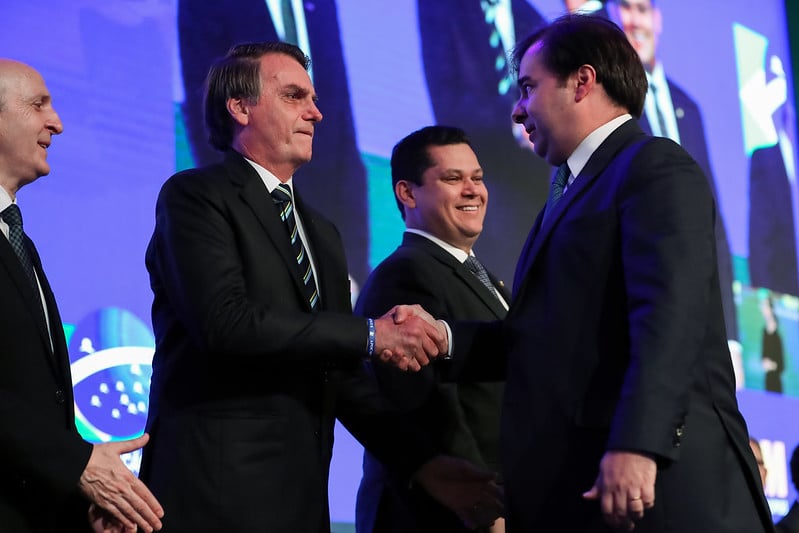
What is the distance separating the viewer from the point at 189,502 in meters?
2.25

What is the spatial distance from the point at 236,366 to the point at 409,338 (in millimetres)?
440

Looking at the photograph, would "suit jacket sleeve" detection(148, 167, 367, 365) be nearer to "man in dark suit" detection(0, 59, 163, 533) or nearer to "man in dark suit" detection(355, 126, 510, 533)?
"man in dark suit" detection(0, 59, 163, 533)

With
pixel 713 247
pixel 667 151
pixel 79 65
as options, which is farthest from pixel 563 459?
pixel 79 65

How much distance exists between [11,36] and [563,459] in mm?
2499

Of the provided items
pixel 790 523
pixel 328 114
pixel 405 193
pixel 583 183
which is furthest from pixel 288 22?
pixel 790 523

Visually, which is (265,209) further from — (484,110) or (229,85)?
(484,110)

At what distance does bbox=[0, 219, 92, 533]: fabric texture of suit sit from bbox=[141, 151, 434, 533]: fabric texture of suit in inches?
8.7

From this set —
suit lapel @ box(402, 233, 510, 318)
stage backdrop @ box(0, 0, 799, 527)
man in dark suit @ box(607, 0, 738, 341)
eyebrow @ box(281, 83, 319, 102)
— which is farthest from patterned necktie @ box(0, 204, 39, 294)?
man in dark suit @ box(607, 0, 738, 341)

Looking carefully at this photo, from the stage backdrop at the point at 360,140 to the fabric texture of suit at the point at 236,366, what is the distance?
1.18 m

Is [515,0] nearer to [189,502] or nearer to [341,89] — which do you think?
[341,89]

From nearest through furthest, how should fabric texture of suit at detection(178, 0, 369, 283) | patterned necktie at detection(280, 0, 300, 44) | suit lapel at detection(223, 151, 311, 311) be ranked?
suit lapel at detection(223, 151, 311, 311) → fabric texture of suit at detection(178, 0, 369, 283) → patterned necktie at detection(280, 0, 300, 44)

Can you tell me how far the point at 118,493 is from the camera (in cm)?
210

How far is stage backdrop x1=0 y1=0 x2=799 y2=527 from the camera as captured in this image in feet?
11.7

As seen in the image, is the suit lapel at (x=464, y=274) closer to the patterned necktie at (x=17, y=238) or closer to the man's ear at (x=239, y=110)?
the man's ear at (x=239, y=110)
